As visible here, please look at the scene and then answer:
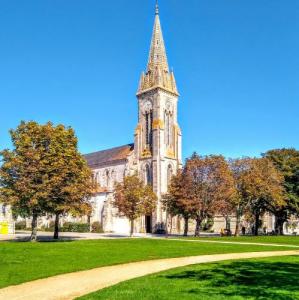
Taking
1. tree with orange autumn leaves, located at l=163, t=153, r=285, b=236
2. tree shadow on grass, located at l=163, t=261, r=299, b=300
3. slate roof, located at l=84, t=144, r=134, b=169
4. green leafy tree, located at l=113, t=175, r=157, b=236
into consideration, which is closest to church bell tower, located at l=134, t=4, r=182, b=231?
slate roof, located at l=84, t=144, r=134, b=169

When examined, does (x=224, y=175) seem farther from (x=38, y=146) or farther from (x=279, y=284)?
(x=279, y=284)

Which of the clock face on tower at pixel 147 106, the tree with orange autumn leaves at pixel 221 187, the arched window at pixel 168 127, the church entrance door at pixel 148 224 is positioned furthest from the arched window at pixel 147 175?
the tree with orange autumn leaves at pixel 221 187

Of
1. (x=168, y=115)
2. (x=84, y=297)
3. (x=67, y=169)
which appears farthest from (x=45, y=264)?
(x=168, y=115)

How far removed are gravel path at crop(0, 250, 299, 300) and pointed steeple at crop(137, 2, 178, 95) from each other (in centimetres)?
5517

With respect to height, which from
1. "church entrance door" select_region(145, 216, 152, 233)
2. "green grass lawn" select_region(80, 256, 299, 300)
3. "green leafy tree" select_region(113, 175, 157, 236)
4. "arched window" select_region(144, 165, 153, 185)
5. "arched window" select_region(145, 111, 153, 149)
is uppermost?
"arched window" select_region(145, 111, 153, 149)

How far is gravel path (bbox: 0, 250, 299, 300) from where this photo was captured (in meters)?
11.4

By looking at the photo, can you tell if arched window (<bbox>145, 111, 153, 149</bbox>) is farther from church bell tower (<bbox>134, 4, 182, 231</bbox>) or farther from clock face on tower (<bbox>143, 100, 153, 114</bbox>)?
clock face on tower (<bbox>143, 100, 153, 114</bbox>)

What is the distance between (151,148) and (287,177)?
2243 cm

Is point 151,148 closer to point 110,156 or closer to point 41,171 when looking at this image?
point 110,156

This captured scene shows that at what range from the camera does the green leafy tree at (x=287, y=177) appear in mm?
56906

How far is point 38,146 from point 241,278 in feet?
79.1

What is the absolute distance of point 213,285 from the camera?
12.3 meters

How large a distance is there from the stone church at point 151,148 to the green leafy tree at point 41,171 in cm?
3045

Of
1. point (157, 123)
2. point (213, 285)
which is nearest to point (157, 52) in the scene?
point (157, 123)
